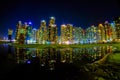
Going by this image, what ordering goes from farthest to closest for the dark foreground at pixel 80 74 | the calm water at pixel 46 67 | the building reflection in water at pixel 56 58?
the building reflection in water at pixel 56 58
the calm water at pixel 46 67
the dark foreground at pixel 80 74

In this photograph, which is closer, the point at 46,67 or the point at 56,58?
the point at 46,67

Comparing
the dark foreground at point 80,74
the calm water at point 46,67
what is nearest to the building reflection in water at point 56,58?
the calm water at point 46,67

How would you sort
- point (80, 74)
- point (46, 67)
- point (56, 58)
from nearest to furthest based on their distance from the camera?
1. point (80, 74)
2. point (46, 67)
3. point (56, 58)

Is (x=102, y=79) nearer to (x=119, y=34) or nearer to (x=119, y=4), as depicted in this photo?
(x=119, y=4)

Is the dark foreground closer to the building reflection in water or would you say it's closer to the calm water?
the calm water

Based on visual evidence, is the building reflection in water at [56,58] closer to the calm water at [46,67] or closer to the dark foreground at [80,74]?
the calm water at [46,67]

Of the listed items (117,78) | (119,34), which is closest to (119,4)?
(117,78)

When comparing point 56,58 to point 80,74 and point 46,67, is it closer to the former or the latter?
point 46,67

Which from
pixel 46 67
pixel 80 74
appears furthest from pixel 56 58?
pixel 80 74

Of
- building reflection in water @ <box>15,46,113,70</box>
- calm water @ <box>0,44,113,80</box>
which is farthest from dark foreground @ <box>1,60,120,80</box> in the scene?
building reflection in water @ <box>15,46,113,70</box>

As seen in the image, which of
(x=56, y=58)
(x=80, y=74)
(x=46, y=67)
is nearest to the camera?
(x=80, y=74)

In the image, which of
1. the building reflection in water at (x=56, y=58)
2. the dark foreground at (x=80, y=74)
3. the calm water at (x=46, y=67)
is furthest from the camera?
the building reflection in water at (x=56, y=58)

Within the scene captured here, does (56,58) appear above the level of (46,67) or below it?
above
